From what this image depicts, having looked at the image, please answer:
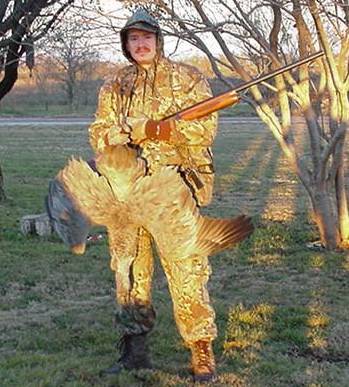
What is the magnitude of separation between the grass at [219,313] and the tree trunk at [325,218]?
0.81 ft

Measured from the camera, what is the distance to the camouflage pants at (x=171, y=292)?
5031 millimetres

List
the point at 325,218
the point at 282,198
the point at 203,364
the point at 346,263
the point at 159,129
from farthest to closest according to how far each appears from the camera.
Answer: the point at 282,198
the point at 325,218
the point at 346,263
the point at 203,364
the point at 159,129

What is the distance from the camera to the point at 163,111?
4969 millimetres

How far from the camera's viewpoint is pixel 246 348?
19.7 feet

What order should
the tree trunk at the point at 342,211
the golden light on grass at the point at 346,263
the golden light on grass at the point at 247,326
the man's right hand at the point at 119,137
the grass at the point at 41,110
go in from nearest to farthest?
the man's right hand at the point at 119,137
the golden light on grass at the point at 247,326
the golden light on grass at the point at 346,263
the tree trunk at the point at 342,211
the grass at the point at 41,110

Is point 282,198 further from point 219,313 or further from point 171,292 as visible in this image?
point 171,292

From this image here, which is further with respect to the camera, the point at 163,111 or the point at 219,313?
the point at 219,313

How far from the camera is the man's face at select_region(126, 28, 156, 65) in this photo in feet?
16.2

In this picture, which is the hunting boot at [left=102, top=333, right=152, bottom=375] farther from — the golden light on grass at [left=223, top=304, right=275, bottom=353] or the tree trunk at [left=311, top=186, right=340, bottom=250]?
the tree trunk at [left=311, top=186, right=340, bottom=250]

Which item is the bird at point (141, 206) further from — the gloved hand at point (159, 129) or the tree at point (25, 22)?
the tree at point (25, 22)

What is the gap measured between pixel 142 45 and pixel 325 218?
527cm

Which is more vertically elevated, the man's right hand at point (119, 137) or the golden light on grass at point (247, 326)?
the man's right hand at point (119, 137)

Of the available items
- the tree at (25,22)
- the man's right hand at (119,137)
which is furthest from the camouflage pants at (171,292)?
the tree at (25,22)

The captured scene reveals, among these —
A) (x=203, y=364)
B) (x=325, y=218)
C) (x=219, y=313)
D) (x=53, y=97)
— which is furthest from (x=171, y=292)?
(x=53, y=97)
